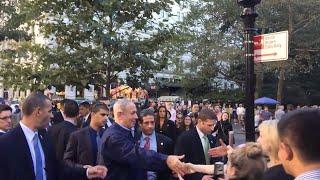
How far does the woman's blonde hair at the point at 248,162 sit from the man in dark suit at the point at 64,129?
152 inches

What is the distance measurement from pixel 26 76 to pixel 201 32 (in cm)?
3077

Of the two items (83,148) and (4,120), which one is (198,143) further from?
(4,120)

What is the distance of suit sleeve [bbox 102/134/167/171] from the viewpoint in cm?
525

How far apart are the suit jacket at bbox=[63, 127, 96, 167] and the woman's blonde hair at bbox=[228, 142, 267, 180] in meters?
3.19

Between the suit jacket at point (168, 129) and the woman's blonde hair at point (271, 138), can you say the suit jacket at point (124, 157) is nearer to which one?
the woman's blonde hair at point (271, 138)

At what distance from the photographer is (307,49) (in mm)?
39156

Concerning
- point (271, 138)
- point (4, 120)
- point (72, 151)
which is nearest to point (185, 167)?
point (271, 138)

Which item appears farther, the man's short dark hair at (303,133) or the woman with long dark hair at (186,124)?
the woman with long dark hair at (186,124)

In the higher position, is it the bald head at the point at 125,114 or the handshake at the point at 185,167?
the bald head at the point at 125,114

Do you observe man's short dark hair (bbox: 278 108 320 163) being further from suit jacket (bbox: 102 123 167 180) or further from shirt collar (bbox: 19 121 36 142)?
shirt collar (bbox: 19 121 36 142)

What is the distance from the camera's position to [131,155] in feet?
17.2

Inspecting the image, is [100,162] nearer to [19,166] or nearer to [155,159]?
[155,159]

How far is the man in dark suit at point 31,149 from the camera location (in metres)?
4.67

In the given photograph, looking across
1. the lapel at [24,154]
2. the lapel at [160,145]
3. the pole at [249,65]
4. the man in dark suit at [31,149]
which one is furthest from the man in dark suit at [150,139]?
the lapel at [24,154]
